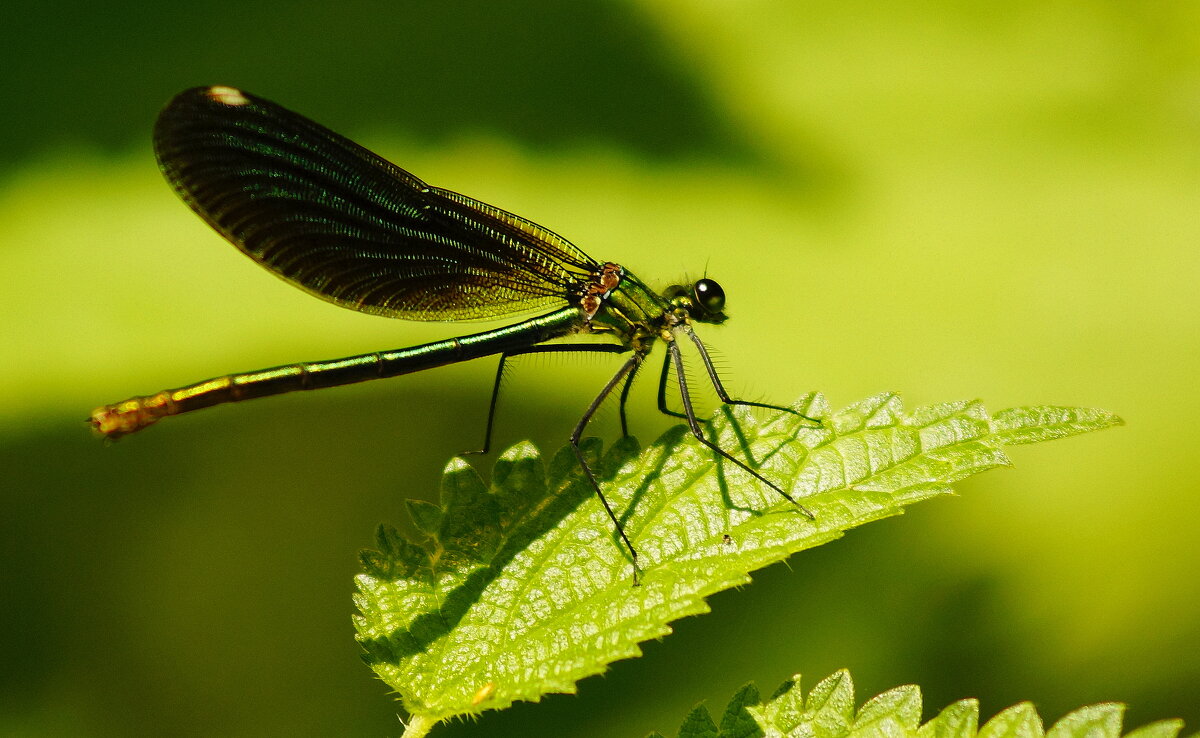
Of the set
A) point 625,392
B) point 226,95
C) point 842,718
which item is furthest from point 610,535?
point 226,95

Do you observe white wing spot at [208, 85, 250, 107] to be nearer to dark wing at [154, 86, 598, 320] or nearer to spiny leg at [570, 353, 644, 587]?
dark wing at [154, 86, 598, 320]

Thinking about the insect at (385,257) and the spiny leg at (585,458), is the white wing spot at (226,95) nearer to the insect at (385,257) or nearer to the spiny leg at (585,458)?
the insect at (385,257)

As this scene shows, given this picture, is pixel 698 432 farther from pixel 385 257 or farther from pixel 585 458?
pixel 385 257

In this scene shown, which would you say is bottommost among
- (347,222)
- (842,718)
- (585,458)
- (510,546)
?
(842,718)

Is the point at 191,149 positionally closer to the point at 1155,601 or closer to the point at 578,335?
the point at 578,335

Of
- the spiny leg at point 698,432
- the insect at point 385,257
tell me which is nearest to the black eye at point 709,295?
the insect at point 385,257

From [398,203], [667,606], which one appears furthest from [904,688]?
[398,203]

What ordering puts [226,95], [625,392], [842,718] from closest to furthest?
[842,718] → [226,95] → [625,392]
